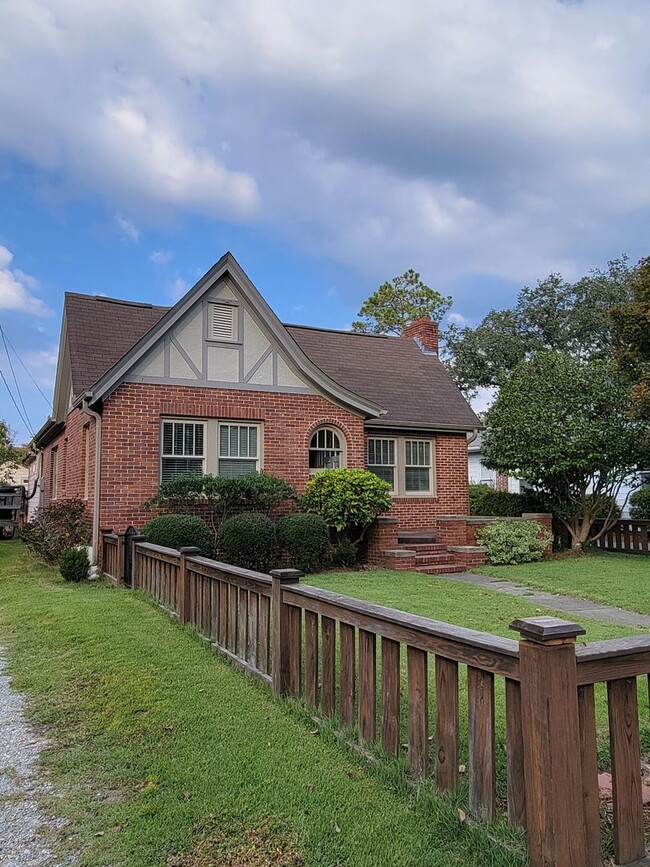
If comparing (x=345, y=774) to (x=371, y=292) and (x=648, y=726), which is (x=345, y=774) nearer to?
(x=648, y=726)

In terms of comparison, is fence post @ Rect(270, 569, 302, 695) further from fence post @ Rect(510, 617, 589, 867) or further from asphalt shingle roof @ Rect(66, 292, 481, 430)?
asphalt shingle roof @ Rect(66, 292, 481, 430)

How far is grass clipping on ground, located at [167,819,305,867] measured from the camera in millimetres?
2566

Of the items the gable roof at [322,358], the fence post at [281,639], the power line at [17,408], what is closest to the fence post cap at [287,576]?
the fence post at [281,639]

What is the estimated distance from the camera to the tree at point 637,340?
13.4m

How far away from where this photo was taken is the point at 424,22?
30.1 ft

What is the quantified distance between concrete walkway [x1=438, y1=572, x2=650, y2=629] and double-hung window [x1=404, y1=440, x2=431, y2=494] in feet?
14.8

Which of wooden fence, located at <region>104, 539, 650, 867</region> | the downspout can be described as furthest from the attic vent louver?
wooden fence, located at <region>104, 539, 650, 867</region>

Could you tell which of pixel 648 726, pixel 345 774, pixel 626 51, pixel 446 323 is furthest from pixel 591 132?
pixel 446 323

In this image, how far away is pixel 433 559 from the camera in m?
13.2

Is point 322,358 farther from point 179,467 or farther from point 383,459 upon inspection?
point 179,467

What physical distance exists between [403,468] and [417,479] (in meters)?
0.52

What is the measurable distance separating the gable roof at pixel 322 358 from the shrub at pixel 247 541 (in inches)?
136

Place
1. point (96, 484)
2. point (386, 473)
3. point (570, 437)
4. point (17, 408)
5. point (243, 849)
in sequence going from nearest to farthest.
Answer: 1. point (243, 849)
2. point (96, 484)
3. point (570, 437)
4. point (386, 473)
5. point (17, 408)

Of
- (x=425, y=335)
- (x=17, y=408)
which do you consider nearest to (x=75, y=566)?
(x=425, y=335)
